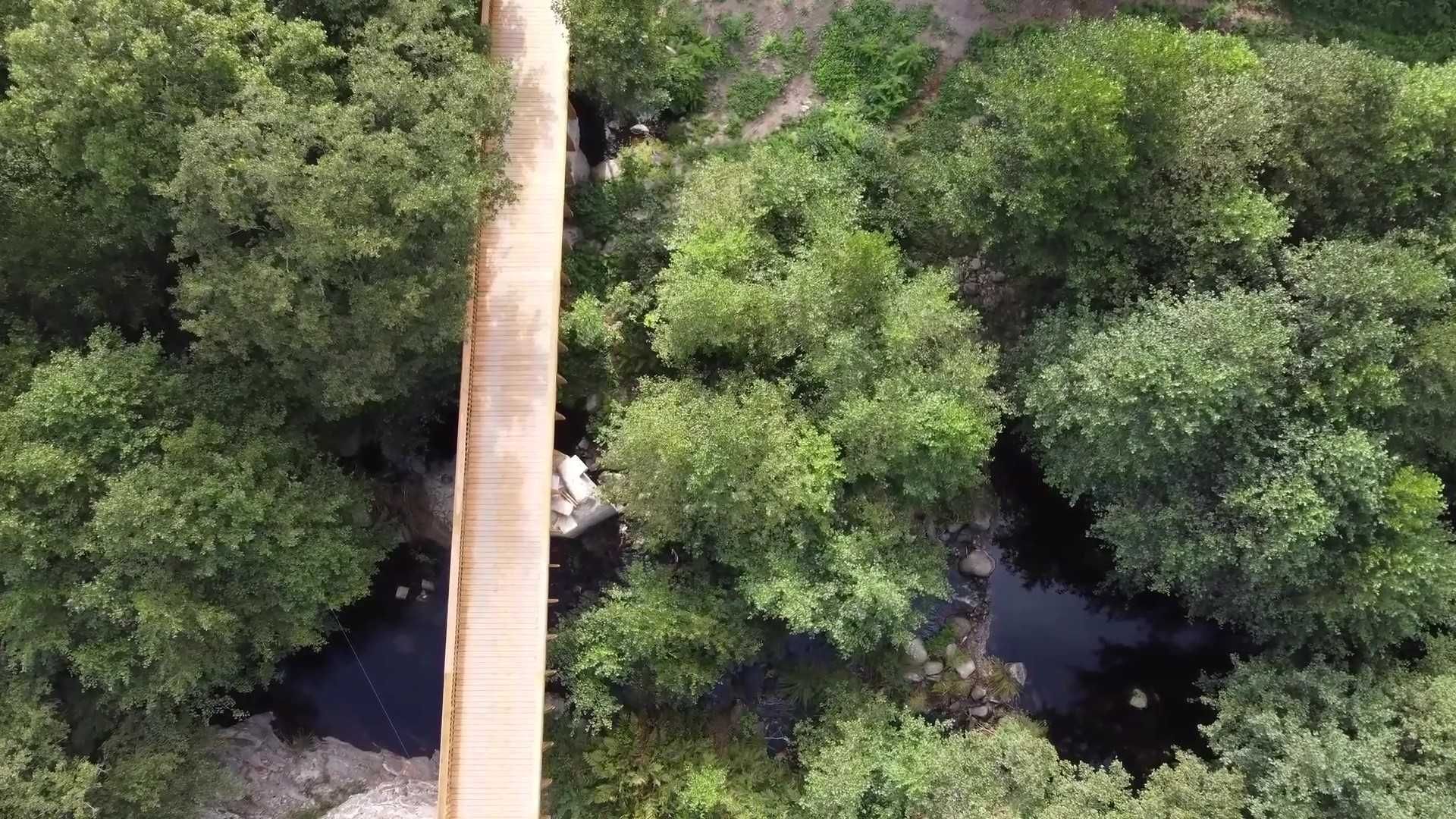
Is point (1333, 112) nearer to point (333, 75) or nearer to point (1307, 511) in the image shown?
point (1307, 511)

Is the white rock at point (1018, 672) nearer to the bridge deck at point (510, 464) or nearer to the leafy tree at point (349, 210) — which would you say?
the bridge deck at point (510, 464)

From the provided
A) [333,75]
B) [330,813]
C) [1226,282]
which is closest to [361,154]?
[333,75]

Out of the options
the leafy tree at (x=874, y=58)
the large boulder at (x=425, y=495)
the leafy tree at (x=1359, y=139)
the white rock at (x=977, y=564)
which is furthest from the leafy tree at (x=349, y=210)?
the leafy tree at (x=1359, y=139)

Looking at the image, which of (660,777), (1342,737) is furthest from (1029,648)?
(660,777)

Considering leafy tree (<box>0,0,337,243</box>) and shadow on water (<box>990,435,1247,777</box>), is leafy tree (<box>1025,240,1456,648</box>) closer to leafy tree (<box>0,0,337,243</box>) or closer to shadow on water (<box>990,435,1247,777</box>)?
shadow on water (<box>990,435,1247,777</box>)

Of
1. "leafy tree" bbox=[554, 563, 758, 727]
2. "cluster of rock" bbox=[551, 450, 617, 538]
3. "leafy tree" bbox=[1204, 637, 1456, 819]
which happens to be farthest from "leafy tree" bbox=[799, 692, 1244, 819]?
"cluster of rock" bbox=[551, 450, 617, 538]
